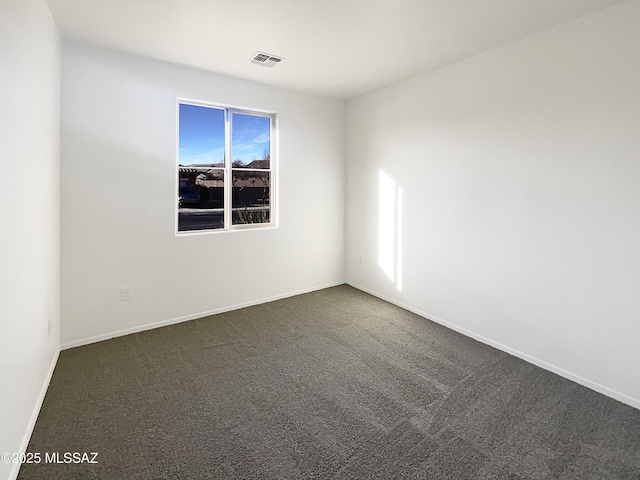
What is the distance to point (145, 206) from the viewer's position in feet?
10.9

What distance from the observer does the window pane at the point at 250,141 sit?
13.1ft

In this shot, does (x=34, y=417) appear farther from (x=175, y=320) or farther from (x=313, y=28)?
(x=313, y=28)

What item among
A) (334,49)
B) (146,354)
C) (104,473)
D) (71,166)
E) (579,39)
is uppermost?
(334,49)

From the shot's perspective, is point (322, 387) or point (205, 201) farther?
point (205, 201)

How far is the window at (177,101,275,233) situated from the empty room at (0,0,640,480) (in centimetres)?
3

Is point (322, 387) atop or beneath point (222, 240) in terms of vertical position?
beneath

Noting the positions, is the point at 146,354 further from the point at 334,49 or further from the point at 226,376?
the point at 334,49

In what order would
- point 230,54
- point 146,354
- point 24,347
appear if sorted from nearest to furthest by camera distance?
point 24,347 < point 146,354 < point 230,54

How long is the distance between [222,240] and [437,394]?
265 centimetres

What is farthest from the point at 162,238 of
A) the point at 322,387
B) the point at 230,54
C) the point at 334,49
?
the point at 334,49

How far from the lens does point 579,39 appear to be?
96.3 inches

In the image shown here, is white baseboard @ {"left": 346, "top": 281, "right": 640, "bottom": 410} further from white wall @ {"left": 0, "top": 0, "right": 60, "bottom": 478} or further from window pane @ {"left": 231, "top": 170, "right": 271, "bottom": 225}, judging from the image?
white wall @ {"left": 0, "top": 0, "right": 60, "bottom": 478}

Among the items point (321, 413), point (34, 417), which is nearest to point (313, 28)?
point (321, 413)

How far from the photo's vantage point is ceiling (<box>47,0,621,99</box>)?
2311mm
